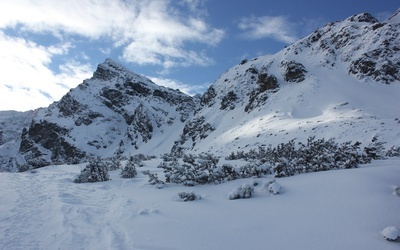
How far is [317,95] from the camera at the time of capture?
35.0 metres

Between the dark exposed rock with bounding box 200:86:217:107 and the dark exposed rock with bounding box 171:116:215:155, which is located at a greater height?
the dark exposed rock with bounding box 200:86:217:107

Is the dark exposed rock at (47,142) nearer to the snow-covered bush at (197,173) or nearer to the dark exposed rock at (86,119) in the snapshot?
the dark exposed rock at (86,119)

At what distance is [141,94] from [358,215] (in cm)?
9290

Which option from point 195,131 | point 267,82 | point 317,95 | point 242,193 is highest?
point 267,82

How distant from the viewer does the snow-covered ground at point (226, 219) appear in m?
3.55

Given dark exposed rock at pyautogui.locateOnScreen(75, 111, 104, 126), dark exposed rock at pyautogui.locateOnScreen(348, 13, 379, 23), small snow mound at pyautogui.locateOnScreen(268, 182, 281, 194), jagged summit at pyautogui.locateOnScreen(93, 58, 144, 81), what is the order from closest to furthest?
small snow mound at pyautogui.locateOnScreen(268, 182, 281, 194)
dark exposed rock at pyautogui.locateOnScreen(348, 13, 379, 23)
dark exposed rock at pyautogui.locateOnScreen(75, 111, 104, 126)
jagged summit at pyautogui.locateOnScreen(93, 58, 144, 81)

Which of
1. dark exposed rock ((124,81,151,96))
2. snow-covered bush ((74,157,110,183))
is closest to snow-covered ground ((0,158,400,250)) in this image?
snow-covered bush ((74,157,110,183))

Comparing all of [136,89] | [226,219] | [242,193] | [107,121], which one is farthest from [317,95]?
[136,89]

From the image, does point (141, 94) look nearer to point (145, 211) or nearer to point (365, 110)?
point (365, 110)

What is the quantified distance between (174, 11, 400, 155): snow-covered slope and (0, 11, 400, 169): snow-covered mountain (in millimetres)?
137

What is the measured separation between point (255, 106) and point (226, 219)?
130 feet

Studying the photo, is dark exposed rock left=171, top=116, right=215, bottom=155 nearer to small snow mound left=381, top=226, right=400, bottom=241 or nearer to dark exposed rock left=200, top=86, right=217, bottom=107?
dark exposed rock left=200, top=86, right=217, bottom=107

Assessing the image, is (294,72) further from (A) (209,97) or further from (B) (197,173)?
(B) (197,173)

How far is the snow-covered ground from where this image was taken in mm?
3549
